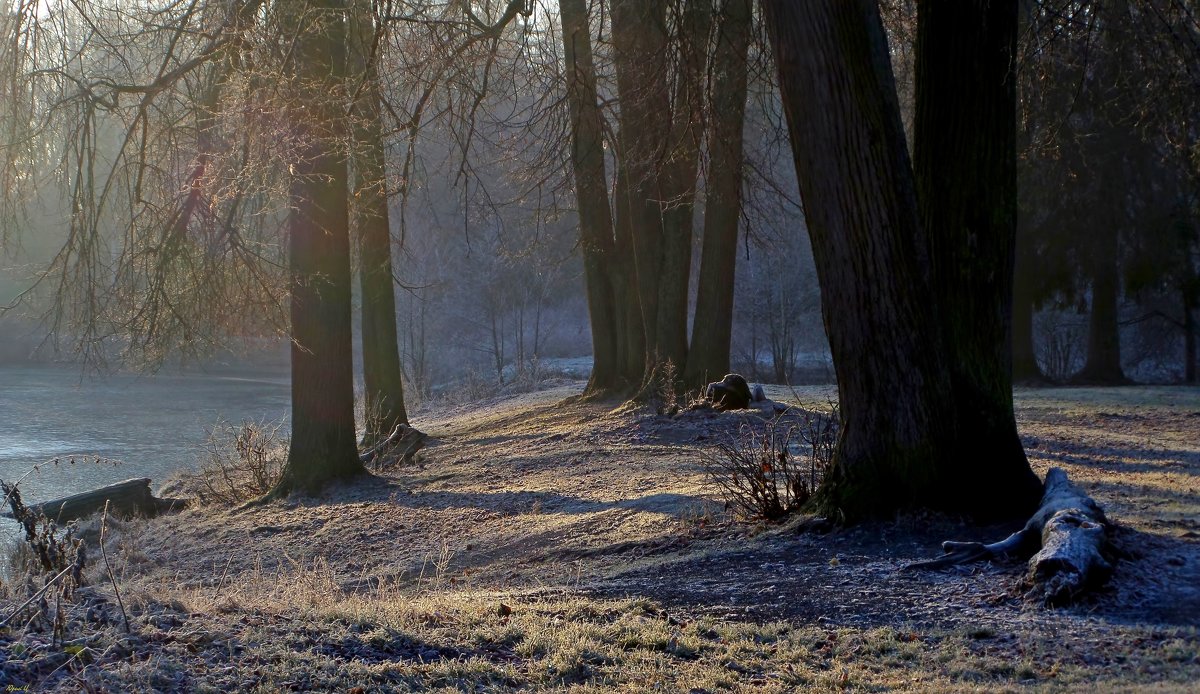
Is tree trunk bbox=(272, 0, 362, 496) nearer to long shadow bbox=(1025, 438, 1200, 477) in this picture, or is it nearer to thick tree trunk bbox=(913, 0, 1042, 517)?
thick tree trunk bbox=(913, 0, 1042, 517)

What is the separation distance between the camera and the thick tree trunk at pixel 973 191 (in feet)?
22.8

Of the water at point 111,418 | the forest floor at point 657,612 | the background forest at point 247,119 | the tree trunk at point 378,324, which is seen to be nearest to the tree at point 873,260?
the forest floor at point 657,612

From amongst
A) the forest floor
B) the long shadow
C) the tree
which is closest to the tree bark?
the long shadow

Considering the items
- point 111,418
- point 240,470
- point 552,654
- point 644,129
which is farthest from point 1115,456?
point 111,418

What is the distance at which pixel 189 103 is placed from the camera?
1201cm

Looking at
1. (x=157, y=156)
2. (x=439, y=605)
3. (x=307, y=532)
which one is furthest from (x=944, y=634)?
(x=157, y=156)

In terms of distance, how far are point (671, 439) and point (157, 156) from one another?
6.84 meters

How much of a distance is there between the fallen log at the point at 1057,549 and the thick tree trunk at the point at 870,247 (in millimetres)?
800

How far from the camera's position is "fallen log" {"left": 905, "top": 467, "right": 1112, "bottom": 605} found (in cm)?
511

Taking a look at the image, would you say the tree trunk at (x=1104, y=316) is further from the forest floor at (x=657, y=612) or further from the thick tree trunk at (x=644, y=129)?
the forest floor at (x=657, y=612)

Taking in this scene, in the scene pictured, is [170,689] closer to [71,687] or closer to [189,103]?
[71,687]

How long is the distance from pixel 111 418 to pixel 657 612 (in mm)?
22684

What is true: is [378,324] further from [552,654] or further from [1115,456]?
[552,654]

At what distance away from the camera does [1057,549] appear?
17.3ft
